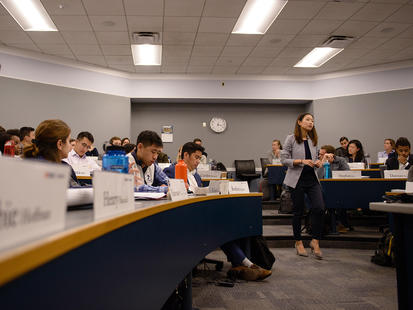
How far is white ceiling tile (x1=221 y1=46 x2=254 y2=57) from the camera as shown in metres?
6.29

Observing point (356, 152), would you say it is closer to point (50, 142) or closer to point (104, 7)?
point (104, 7)

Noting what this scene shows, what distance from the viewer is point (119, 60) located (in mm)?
6840

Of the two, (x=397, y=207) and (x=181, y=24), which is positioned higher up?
(x=181, y=24)

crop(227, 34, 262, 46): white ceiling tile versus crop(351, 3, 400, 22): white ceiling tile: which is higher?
crop(351, 3, 400, 22): white ceiling tile

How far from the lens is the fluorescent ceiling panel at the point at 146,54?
622 centimetres

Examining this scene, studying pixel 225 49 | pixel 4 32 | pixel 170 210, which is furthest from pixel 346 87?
pixel 170 210

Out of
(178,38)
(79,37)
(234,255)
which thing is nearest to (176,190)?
(234,255)

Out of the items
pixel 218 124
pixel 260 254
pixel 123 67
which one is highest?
pixel 123 67

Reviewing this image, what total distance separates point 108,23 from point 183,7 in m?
1.24

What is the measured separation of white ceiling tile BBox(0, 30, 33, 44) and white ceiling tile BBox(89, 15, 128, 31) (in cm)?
126

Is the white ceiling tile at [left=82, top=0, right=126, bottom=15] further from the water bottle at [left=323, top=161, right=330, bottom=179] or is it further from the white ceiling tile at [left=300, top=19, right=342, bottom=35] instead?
the water bottle at [left=323, top=161, right=330, bottom=179]

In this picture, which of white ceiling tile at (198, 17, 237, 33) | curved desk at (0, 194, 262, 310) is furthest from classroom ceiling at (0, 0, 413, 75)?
curved desk at (0, 194, 262, 310)

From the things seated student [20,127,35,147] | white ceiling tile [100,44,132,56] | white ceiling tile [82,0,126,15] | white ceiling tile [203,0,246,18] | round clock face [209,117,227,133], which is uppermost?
white ceiling tile [203,0,246,18]

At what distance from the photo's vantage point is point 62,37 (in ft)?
18.7
